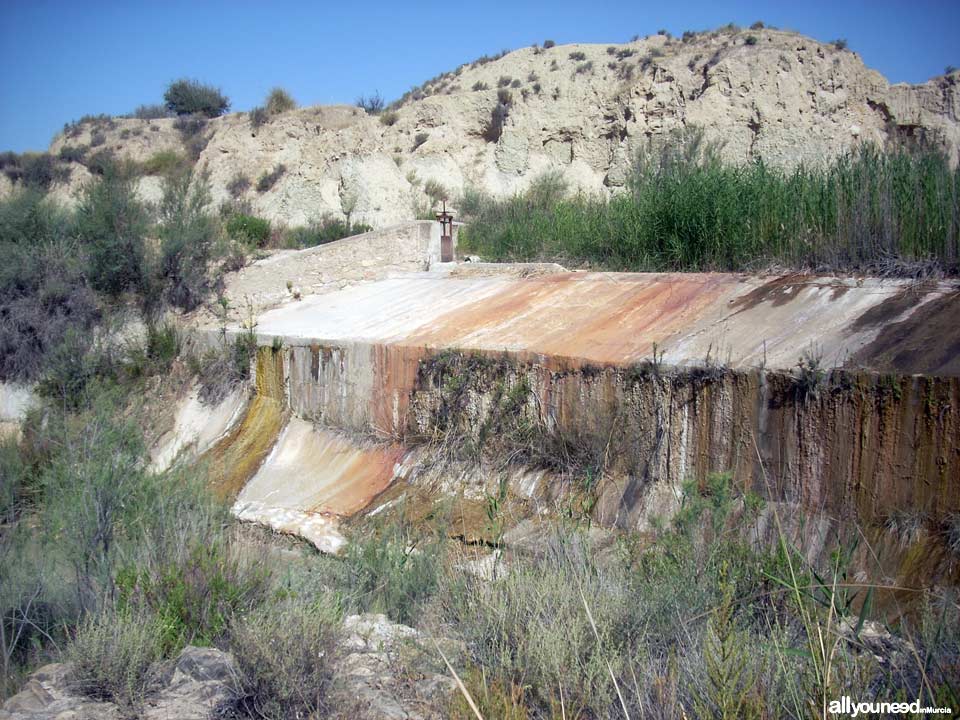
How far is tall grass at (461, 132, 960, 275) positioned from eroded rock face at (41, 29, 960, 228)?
929 cm

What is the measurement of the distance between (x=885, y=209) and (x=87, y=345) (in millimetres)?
11996

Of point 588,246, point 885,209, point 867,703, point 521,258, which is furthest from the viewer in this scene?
point 521,258

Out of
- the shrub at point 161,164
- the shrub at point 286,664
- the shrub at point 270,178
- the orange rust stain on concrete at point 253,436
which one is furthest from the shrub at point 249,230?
the shrub at point 286,664

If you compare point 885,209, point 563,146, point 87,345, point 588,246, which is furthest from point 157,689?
point 563,146

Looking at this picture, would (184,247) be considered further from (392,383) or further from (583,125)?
(583,125)

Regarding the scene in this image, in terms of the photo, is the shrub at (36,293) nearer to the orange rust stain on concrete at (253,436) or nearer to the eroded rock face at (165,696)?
the orange rust stain on concrete at (253,436)

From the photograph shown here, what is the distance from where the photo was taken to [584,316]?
8391 mm

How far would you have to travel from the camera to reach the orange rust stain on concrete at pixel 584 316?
741 centimetres

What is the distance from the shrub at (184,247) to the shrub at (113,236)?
16.9 inches

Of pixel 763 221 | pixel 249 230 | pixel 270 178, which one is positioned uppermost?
pixel 270 178

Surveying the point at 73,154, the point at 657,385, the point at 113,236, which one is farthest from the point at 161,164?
the point at 657,385

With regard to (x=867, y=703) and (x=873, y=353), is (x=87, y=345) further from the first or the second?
(x=867, y=703)

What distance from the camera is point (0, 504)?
29.7 feet

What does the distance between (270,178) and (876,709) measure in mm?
24679
